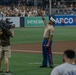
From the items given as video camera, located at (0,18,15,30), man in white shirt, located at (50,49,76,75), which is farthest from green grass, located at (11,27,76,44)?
man in white shirt, located at (50,49,76,75)

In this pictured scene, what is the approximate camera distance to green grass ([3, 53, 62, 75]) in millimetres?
14063

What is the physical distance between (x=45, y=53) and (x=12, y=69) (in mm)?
1561

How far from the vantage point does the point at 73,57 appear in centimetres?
638

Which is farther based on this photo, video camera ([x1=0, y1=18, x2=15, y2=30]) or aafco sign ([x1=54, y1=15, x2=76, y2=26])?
aafco sign ([x1=54, y1=15, x2=76, y2=26])

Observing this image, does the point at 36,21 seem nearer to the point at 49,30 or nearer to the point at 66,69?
the point at 49,30

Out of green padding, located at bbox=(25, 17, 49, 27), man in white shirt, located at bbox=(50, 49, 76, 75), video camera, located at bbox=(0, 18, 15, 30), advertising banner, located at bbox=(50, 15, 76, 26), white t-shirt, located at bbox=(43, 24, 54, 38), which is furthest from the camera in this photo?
advertising banner, located at bbox=(50, 15, 76, 26)

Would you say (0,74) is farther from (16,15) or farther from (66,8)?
(66,8)

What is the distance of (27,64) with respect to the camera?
638 inches

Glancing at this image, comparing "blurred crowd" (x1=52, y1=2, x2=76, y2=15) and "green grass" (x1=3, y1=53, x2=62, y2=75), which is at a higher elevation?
"green grass" (x1=3, y1=53, x2=62, y2=75)

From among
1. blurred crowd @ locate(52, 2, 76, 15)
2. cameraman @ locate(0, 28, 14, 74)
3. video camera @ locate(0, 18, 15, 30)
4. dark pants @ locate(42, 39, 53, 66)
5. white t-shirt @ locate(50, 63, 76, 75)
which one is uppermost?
white t-shirt @ locate(50, 63, 76, 75)

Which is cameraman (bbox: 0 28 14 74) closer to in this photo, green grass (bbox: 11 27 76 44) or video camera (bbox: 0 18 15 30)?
video camera (bbox: 0 18 15 30)

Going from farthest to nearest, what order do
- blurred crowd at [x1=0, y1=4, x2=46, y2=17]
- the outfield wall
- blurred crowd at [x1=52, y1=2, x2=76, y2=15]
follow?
blurred crowd at [x1=52, y1=2, x2=76, y2=15], blurred crowd at [x1=0, y1=4, x2=46, y2=17], the outfield wall

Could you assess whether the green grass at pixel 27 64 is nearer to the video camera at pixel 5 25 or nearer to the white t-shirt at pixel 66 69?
the video camera at pixel 5 25

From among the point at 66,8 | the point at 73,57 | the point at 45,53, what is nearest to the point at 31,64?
the point at 45,53
